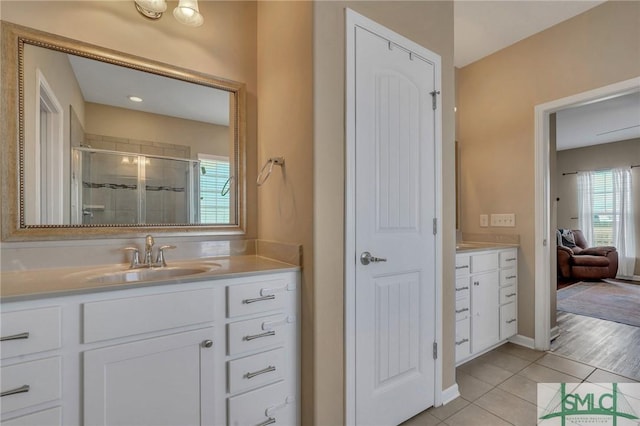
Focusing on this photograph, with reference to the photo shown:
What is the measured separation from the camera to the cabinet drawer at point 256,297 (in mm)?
1286

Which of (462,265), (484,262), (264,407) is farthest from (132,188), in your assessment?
(484,262)

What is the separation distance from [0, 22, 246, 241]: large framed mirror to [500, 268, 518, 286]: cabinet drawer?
2.27 metres

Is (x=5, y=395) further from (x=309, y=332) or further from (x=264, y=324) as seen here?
(x=309, y=332)

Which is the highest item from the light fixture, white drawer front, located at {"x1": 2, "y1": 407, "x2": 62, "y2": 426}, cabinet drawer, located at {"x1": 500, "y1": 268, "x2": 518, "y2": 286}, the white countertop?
the light fixture

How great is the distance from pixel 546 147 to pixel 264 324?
277 cm

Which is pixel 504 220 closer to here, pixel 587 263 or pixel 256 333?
pixel 256 333

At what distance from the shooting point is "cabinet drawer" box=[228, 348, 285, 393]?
1.28 metres

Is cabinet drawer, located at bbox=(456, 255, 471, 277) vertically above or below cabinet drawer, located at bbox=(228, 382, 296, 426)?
above

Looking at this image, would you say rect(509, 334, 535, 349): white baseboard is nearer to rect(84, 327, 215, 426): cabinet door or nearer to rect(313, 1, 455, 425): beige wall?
rect(313, 1, 455, 425): beige wall

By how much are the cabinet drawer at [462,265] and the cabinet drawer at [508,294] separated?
599mm

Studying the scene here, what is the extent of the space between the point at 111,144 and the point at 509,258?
3099 mm

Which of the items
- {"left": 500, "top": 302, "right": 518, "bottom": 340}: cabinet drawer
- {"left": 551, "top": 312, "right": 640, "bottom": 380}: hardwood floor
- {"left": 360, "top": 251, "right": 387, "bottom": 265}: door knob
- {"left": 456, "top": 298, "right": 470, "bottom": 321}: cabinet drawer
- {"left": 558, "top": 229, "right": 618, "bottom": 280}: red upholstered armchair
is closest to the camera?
{"left": 360, "top": 251, "right": 387, "bottom": 265}: door knob

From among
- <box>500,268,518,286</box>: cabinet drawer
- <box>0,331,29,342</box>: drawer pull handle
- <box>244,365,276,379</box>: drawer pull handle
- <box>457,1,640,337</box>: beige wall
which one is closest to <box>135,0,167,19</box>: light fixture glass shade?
<box>0,331,29,342</box>: drawer pull handle

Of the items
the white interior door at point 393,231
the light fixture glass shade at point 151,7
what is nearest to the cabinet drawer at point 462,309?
the white interior door at point 393,231
